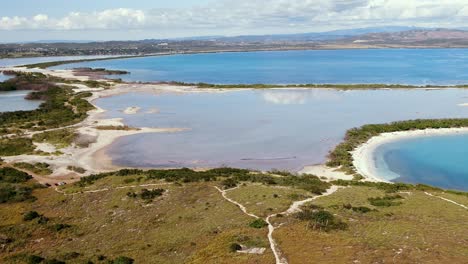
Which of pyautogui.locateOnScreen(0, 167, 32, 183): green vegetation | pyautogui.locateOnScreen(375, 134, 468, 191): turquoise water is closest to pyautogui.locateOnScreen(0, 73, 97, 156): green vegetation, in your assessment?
pyautogui.locateOnScreen(0, 167, 32, 183): green vegetation

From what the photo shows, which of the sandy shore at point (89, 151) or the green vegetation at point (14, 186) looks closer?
the green vegetation at point (14, 186)

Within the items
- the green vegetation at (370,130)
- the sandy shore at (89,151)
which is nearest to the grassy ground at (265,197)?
the green vegetation at (370,130)

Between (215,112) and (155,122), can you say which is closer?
(155,122)

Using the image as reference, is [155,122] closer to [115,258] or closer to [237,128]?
[237,128]

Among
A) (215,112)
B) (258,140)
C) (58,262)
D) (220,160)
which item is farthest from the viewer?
(215,112)

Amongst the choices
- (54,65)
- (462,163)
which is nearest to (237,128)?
(462,163)

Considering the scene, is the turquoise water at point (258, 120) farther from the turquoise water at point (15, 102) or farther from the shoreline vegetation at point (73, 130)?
the turquoise water at point (15, 102)

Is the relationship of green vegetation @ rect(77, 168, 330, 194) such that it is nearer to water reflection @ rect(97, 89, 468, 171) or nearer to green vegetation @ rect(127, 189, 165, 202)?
green vegetation @ rect(127, 189, 165, 202)
